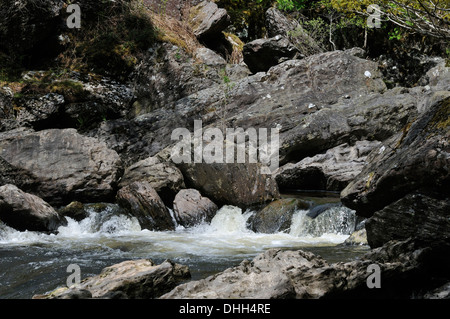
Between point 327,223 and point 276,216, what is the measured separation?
1.21m

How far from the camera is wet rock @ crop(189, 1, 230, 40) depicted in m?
19.4

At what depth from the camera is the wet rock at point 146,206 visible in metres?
10.2

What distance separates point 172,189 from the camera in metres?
11.3

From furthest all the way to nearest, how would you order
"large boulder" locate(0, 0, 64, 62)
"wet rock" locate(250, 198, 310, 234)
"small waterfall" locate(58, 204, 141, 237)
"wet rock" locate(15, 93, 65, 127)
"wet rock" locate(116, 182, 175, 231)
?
"large boulder" locate(0, 0, 64, 62)
"wet rock" locate(15, 93, 65, 127)
"wet rock" locate(116, 182, 175, 231)
"small waterfall" locate(58, 204, 141, 237)
"wet rock" locate(250, 198, 310, 234)

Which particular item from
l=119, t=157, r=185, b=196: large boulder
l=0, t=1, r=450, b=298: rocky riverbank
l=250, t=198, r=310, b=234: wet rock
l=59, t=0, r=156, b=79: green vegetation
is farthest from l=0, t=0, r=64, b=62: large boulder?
l=250, t=198, r=310, b=234: wet rock

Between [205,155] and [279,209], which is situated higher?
[205,155]

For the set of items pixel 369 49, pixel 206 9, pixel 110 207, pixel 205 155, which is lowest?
pixel 110 207

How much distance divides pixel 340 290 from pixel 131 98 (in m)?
13.6

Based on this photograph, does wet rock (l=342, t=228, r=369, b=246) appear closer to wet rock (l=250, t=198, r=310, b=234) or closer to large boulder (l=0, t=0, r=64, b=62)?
wet rock (l=250, t=198, r=310, b=234)

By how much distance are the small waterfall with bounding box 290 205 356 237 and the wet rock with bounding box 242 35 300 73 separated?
917cm

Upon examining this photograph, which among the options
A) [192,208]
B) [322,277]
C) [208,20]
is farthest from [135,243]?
[208,20]
